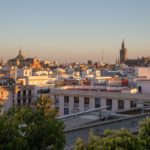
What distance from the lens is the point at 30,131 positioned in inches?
581

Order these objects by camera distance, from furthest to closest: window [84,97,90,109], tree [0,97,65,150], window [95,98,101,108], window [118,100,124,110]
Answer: window [84,97,90,109]
window [95,98,101,108]
window [118,100,124,110]
tree [0,97,65,150]

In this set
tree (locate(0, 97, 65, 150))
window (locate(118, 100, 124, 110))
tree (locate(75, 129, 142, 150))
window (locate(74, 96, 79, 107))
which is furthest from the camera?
window (locate(74, 96, 79, 107))

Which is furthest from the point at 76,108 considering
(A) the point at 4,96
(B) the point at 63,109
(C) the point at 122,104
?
(A) the point at 4,96

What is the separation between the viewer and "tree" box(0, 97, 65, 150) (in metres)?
14.0

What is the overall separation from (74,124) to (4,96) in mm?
42183

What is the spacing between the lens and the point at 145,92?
158 ft

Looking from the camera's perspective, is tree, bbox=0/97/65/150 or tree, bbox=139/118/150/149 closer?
tree, bbox=139/118/150/149

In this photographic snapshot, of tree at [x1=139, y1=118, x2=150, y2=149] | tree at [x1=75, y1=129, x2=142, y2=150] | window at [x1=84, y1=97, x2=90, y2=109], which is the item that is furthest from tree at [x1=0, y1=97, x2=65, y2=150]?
window at [x1=84, y1=97, x2=90, y2=109]

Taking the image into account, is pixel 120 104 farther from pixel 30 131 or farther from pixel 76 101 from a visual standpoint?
pixel 30 131

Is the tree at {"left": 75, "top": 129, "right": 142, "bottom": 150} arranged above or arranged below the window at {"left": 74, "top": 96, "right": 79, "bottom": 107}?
above

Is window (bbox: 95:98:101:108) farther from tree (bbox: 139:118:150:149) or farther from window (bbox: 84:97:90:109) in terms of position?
tree (bbox: 139:118:150:149)

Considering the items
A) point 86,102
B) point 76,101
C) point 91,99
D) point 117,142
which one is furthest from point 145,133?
point 76,101

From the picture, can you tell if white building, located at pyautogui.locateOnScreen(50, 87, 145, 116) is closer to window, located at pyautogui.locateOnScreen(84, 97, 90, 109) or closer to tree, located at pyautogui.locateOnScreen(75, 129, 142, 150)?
window, located at pyautogui.locateOnScreen(84, 97, 90, 109)

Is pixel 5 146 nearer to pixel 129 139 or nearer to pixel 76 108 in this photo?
pixel 129 139
